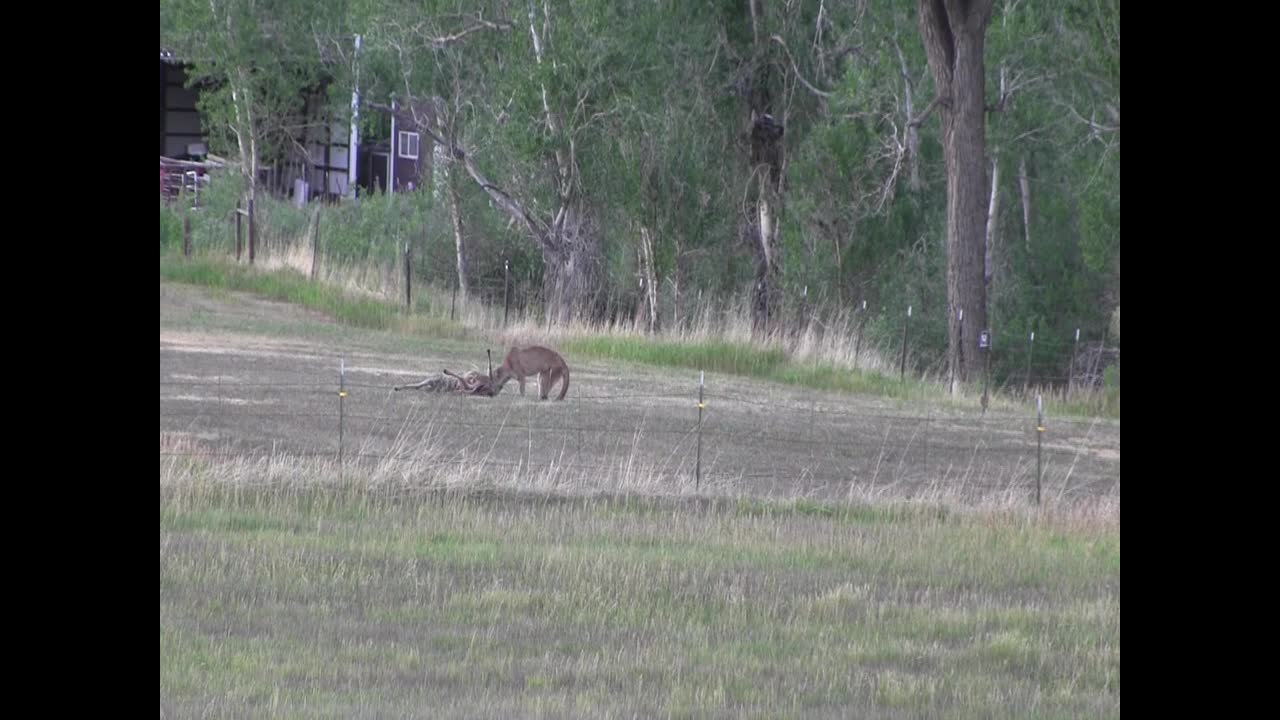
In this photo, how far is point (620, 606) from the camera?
930 cm

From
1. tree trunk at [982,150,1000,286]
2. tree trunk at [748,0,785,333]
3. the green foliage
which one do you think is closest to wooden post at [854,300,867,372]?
the green foliage

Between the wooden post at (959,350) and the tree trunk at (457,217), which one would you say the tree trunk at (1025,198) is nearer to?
the tree trunk at (457,217)

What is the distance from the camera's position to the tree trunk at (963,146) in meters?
23.0

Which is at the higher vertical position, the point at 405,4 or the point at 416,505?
the point at 405,4

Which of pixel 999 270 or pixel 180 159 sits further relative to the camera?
pixel 180 159

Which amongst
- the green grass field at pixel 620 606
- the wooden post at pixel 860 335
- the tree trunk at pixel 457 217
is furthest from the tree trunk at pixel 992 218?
the green grass field at pixel 620 606

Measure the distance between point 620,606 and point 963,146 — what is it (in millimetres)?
15608

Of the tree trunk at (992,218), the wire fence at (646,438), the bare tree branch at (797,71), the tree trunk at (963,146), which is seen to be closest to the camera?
the wire fence at (646,438)

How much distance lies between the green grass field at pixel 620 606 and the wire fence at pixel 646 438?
4.21 ft

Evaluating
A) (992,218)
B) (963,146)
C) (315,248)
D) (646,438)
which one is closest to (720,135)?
(963,146)

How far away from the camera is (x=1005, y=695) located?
7609mm

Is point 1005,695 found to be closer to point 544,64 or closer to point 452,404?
point 452,404
